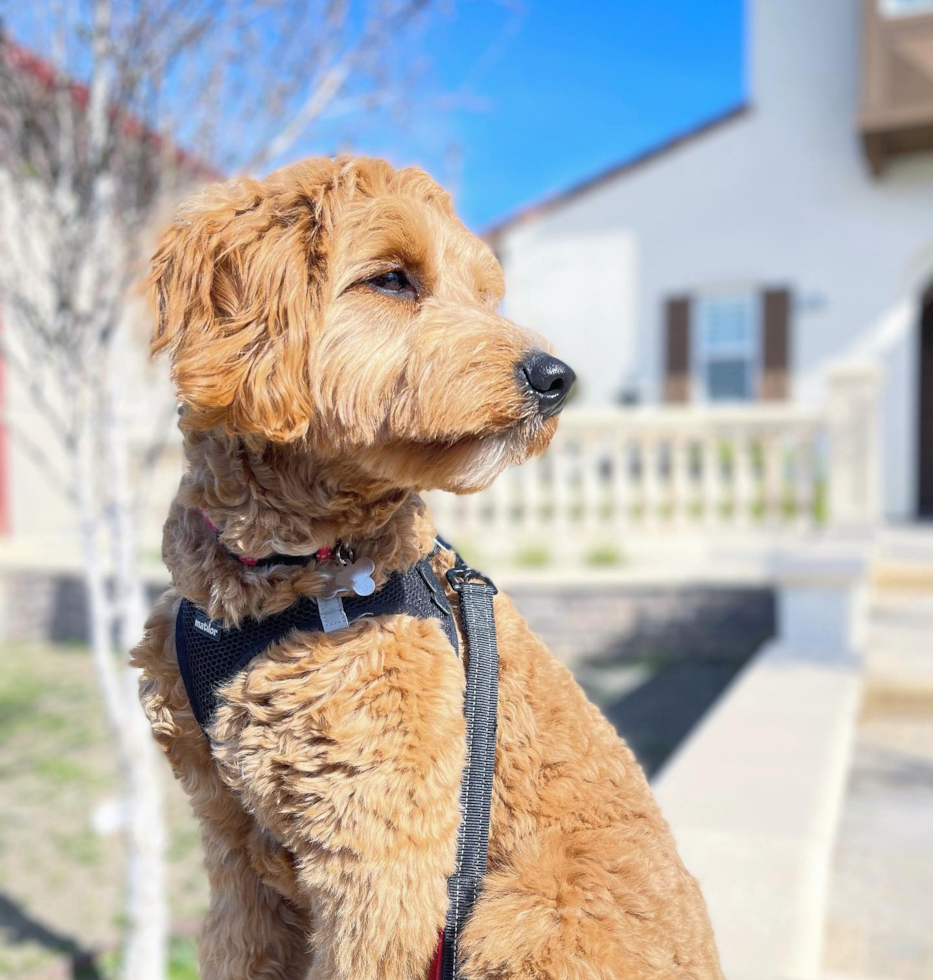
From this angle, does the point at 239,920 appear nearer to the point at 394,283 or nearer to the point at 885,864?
the point at 394,283

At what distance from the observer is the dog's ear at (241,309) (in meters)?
1.37

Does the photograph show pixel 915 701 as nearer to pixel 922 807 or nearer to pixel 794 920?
pixel 922 807

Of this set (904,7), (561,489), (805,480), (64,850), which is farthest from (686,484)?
(904,7)

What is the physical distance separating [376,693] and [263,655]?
21 cm

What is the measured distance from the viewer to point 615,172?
13.1m

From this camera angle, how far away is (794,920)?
2.54 metres

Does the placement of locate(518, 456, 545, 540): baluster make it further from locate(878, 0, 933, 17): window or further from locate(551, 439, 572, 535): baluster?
locate(878, 0, 933, 17): window

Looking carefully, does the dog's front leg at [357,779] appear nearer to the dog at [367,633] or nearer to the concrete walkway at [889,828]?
the dog at [367,633]

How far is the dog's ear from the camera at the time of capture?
1.37m

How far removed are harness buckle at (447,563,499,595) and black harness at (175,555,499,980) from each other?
0.29 feet

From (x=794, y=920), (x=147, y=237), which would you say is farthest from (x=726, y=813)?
(x=147, y=237)

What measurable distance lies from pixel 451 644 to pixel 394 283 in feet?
2.15

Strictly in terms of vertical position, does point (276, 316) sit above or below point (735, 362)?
below

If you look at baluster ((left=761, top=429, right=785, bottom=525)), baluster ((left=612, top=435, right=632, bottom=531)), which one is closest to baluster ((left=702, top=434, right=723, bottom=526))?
baluster ((left=761, top=429, right=785, bottom=525))
